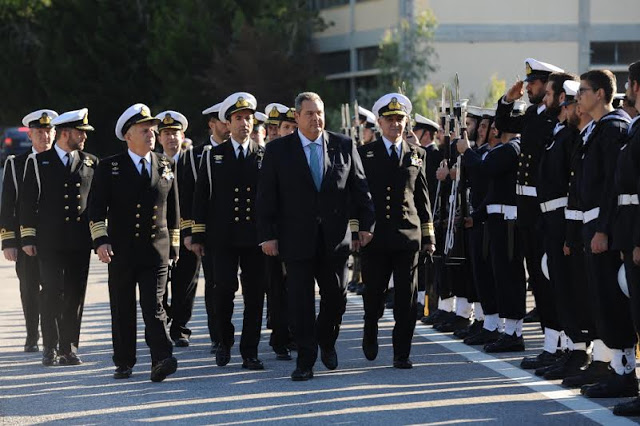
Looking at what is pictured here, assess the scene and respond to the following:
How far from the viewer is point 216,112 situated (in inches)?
525

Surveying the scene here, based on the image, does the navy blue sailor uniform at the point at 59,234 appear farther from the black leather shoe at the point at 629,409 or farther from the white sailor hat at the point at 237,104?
the black leather shoe at the point at 629,409

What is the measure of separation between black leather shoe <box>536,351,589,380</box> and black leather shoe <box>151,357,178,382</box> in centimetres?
284

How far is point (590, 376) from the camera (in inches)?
398

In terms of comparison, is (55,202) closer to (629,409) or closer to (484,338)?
(484,338)

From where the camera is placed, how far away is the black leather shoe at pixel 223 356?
38.4 feet

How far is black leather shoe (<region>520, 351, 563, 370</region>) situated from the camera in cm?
1108

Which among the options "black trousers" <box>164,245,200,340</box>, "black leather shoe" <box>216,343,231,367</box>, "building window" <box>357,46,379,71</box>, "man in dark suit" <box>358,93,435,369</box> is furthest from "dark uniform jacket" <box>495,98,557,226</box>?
"building window" <box>357,46,379,71</box>

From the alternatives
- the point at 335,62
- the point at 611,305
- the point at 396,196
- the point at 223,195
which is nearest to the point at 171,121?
the point at 223,195

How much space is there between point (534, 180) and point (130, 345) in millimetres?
3537

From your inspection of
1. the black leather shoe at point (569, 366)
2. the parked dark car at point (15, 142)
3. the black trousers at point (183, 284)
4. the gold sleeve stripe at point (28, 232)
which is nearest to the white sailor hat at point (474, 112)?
the black trousers at point (183, 284)

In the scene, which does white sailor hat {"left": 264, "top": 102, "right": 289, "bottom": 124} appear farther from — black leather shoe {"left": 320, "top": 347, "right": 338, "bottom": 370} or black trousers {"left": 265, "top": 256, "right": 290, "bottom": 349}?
black leather shoe {"left": 320, "top": 347, "right": 338, "bottom": 370}

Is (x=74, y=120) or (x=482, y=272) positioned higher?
(x=74, y=120)

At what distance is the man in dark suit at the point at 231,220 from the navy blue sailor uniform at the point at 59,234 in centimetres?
113

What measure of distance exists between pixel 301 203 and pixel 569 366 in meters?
2.37
